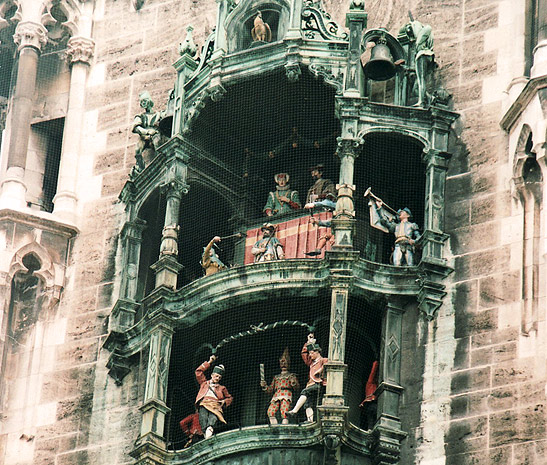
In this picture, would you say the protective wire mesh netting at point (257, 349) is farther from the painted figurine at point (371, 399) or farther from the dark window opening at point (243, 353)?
the painted figurine at point (371, 399)

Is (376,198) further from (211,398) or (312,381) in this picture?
(211,398)

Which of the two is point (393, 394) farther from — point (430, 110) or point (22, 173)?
point (22, 173)

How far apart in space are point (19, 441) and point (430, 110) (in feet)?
22.3

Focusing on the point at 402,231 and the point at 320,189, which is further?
the point at 320,189

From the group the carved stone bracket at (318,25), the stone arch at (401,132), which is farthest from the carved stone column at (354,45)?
the stone arch at (401,132)

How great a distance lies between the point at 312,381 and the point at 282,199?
3.25 meters

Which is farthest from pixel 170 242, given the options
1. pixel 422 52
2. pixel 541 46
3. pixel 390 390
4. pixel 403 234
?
pixel 541 46

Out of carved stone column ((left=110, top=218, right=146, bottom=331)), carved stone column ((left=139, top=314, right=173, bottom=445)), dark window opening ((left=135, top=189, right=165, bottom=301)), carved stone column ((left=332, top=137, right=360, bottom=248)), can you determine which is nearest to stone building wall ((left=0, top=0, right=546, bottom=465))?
carved stone column ((left=110, top=218, right=146, bottom=331))

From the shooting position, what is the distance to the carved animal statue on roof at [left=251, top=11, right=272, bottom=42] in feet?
97.5

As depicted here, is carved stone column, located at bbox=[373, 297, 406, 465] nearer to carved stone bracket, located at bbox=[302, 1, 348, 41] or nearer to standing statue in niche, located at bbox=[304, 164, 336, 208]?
standing statue in niche, located at bbox=[304, 164, 336, 208]

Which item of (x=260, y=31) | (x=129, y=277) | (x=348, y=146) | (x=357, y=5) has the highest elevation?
(x=357, y=5)

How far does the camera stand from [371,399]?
Result: 27266 millimetres

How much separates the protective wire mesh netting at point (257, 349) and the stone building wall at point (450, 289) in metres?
0.55

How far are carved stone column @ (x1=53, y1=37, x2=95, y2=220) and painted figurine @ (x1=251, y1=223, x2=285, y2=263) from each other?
10.6 ft
